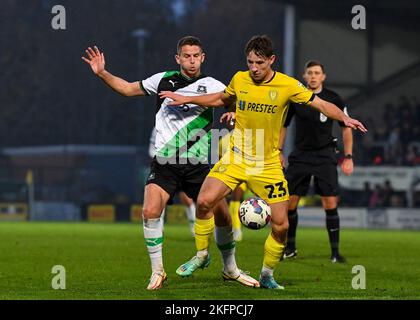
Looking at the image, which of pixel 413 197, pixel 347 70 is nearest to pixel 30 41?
pixel 347 70

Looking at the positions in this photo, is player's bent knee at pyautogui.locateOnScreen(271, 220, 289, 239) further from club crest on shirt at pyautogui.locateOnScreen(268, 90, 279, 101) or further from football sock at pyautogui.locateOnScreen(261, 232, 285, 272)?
club crest on shirt at pyautogui.locateOnScreen(268, 90, 279, 101)

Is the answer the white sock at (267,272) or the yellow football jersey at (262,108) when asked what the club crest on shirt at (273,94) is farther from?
the white sock at (267,272)

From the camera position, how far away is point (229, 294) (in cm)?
923

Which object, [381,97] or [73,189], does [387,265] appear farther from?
[73,189]

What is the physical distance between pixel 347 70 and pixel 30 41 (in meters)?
16.6

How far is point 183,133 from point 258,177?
99 centimetres

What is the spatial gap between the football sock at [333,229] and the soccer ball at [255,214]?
11.9 feet

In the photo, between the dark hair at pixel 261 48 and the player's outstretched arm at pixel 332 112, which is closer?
the dark hair at pixel 261 48

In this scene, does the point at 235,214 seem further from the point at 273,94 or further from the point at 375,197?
the point at 375,197

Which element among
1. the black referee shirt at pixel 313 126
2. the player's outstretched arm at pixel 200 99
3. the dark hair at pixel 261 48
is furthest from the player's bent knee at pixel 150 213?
the black referee shirt at pixel 313 126

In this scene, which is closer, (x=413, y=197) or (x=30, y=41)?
(x=413, y=197)

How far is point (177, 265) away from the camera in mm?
12641

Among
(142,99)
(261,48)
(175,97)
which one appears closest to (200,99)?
(175,97)

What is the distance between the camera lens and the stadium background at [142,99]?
3125 centimetres
